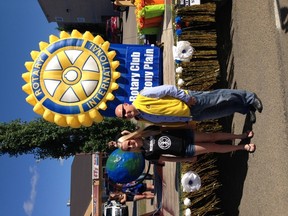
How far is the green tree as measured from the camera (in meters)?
17.1

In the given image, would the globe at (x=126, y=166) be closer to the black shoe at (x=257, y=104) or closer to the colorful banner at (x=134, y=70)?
the colorful banner at (x=134, y=70)

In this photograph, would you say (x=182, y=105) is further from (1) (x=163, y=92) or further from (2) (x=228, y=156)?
(2) (x=228, y=156)

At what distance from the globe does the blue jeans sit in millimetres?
4009

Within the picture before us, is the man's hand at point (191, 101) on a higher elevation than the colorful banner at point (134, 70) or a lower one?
lower

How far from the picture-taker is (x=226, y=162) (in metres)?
7.30

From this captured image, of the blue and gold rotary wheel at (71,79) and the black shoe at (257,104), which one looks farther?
the blue and gold rotary wheel at (71,79)

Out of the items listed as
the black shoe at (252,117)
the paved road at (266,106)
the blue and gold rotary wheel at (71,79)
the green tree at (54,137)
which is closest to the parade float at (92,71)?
the blue and gold rotary wheel at (71,79)

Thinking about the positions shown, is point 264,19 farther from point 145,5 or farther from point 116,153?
point 116,153

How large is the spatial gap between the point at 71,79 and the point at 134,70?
149 cm

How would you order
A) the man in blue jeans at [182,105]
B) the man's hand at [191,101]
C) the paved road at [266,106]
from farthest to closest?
the man's hand at [191,101] < the man in blue jeans at [182,105] < the paved road at [266,106]

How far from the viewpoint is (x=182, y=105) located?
5.71m

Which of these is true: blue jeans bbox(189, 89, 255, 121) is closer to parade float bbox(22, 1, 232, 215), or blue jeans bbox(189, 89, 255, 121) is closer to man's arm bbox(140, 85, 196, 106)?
man's arm bbox(140, 85, 196, 106)

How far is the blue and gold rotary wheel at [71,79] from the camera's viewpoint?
25.9ft

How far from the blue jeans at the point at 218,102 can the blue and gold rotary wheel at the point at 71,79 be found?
2.61 metres
